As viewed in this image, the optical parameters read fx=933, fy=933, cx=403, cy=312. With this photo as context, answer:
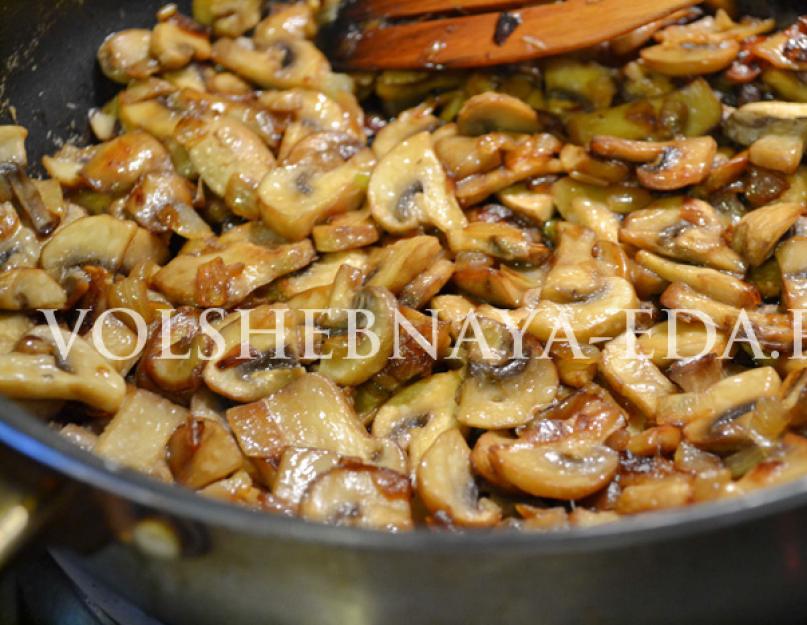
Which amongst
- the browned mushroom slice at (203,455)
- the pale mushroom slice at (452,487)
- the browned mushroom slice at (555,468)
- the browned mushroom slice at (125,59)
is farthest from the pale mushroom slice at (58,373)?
the browned mushroom slice at (125,59)

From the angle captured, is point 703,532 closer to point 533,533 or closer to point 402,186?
point 533,533

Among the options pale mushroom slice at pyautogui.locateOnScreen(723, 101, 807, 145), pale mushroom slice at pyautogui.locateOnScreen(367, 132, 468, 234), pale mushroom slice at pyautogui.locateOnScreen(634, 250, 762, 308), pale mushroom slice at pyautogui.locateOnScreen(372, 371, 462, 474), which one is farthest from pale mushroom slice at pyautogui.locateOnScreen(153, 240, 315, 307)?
pale mushroom slice at pyautogui.locateOnScreen(723, 101, 807, 145)

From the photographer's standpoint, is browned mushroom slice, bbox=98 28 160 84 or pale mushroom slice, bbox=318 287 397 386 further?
browned mushroom slice, bbox=98 28 160 84

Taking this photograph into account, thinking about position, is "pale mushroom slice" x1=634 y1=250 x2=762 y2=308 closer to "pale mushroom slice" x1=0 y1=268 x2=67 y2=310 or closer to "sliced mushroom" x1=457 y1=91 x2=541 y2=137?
"sliced mushroom" x1=457 y1=91 x2=541 y2=137

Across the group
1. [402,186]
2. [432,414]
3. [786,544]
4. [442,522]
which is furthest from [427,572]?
[402,186]

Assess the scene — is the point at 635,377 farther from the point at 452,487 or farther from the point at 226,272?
the point at 226,272
